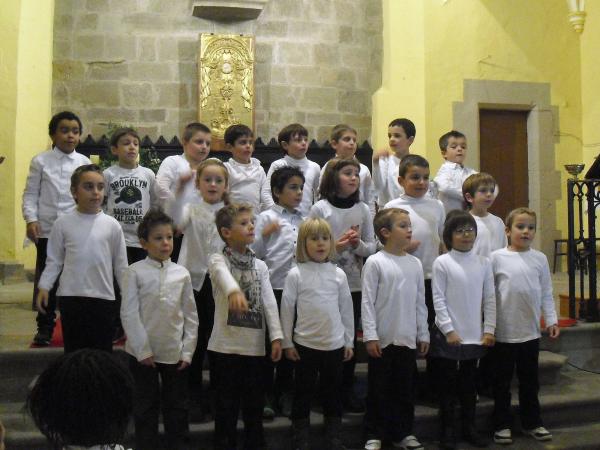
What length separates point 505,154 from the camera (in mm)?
8695

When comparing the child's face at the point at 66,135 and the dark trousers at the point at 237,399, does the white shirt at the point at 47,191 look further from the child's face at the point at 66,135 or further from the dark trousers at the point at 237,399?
the dark trousers at the point at 237,399

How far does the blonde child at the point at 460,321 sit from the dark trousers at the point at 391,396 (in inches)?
9.1

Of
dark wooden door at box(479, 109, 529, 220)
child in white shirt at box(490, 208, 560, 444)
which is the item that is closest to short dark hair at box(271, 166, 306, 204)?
child in white shirt at box(490, 208, 560, 444)

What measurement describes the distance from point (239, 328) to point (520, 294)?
1546mm

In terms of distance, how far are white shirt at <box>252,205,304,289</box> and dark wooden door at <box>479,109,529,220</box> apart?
5.17 meters

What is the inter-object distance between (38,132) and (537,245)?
573 centimetres

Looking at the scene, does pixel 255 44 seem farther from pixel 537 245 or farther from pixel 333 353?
pixel 333 353

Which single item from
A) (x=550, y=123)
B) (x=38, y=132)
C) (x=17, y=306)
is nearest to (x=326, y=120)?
(x=550, y=123)

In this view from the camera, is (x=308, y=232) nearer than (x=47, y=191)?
Yes

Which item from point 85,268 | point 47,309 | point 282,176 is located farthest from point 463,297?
point 47,309

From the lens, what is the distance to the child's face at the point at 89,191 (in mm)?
3580

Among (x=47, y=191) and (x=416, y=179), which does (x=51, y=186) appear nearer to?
(x=47, y=191)

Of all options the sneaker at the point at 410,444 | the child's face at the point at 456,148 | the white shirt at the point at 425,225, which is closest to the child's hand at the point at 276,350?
the sneaker at the point at 410,444

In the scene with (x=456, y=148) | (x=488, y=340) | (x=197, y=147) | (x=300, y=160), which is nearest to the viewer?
(x=488, y=340)
